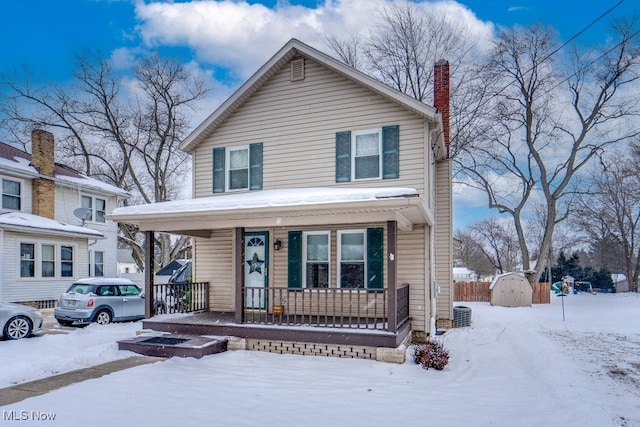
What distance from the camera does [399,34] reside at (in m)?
22.0

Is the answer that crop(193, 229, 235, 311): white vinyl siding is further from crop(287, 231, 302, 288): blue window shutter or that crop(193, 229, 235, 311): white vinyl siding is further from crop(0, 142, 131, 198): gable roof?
crop(0, 142, 131, 198): gable roof

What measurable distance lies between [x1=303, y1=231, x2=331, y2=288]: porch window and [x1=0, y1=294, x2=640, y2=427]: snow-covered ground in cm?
235

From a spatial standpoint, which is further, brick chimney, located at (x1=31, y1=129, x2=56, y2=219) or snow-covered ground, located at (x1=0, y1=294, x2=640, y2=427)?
brick chimney, located at (x1=31, y1=129, x2=56, y2=219)

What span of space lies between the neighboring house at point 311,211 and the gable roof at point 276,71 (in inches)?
1.3

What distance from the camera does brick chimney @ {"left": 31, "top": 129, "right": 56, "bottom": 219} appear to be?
17.4 m

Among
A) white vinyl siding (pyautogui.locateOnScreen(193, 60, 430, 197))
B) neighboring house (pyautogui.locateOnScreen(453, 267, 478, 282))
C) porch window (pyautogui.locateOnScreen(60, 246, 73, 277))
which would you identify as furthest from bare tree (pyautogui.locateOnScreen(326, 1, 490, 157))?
neighboring house (pyautogui.locateOnScreen(453, 267, 478, 282))

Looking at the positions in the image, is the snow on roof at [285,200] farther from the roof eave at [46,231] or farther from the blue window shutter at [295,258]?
the roof eave at [46,231]

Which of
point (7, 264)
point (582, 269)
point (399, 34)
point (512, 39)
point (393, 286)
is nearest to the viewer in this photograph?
point (393, 286)

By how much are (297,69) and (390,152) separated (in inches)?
133

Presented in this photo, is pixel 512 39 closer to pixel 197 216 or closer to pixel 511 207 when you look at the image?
pixel 511 207

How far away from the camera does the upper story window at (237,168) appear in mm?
11016

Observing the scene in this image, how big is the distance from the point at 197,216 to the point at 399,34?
17.7 metres

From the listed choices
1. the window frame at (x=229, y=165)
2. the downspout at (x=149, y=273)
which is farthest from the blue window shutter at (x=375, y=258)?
the downspout at (x=149, y=273)

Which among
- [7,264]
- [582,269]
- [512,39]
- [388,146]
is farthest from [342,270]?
[582,269]
